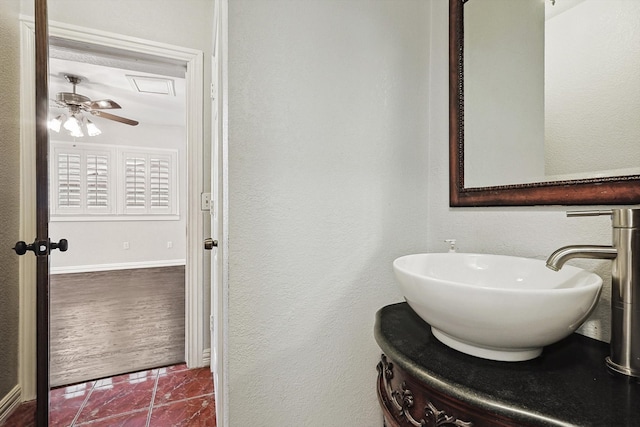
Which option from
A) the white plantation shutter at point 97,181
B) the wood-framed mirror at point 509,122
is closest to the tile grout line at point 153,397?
the wood-framed mirror at point 509,122

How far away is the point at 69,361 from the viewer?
2.15 metres

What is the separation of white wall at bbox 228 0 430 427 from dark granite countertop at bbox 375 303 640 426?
0.43 m

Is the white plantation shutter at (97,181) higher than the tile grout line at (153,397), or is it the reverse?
the white plantation shutter at (97,181)

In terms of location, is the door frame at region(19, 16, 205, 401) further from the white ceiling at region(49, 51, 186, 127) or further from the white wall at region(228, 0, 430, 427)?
the white wall at region(228, 0, 430, 427)

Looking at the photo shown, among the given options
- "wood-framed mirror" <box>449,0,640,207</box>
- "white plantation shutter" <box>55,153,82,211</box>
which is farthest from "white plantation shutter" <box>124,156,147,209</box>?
"wood-framed mirror" <box>449,0,640,207</box>

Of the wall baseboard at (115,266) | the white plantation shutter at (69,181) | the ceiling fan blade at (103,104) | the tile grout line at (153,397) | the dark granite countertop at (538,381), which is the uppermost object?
the ceiling fan blade at (103,104)

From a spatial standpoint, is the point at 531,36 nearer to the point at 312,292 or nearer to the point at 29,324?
the point at 312,292

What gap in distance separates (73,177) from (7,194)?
481 centimetres

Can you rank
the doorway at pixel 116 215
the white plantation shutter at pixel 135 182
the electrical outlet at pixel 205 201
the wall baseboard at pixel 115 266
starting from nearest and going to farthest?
the electrical outlet at pixel 205 201 → the doorway at pixel 116 215 → the wall baseboard at pixel 115 266 → the white plantation shutter at pixel 135 182

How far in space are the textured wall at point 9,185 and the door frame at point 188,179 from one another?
41 mm

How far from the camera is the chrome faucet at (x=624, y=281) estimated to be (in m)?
0.53

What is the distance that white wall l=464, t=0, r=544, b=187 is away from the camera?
2.92 feet

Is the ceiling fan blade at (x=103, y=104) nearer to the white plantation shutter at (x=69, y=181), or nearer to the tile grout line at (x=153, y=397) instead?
the white plantation shutter at (x=69, y=181)

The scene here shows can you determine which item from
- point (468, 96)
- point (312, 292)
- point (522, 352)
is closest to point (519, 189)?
point (468, 96)
